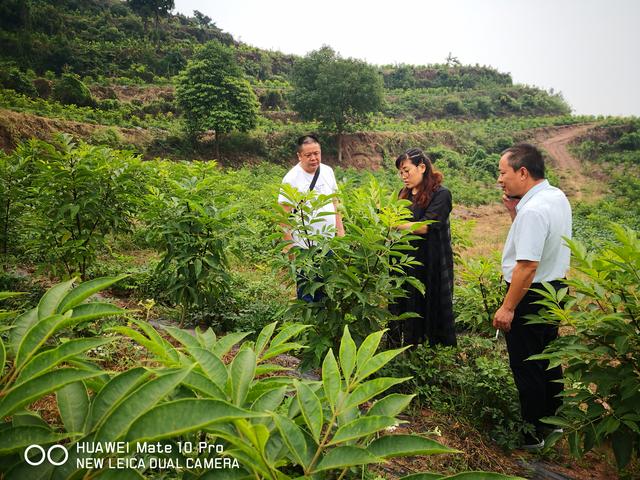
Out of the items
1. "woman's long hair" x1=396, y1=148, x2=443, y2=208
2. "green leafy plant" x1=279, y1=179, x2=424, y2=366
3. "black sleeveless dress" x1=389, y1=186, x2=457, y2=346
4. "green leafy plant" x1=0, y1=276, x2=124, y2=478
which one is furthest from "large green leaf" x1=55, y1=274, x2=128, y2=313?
"woman's long hair" x1=396, y1=148, x2=443, y2=208

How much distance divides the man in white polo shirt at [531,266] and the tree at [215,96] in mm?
19258

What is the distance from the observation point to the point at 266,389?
2.49 feet

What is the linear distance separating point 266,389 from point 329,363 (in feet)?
0.44

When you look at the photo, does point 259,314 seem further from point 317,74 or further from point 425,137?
point 425,137

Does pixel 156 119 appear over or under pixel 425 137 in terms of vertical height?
under

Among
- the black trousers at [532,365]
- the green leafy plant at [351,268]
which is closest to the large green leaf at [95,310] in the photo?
the green leafy plant at [351,268]

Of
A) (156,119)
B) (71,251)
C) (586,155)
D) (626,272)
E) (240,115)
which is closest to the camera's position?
(626,272)

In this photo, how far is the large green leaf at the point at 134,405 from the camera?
0.49 meters

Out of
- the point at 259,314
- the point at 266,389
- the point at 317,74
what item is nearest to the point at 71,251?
the point at 259,314

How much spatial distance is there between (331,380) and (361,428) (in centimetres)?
12

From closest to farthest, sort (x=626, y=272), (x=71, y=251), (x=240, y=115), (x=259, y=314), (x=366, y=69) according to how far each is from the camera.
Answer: (x=626, y=272) < (x=71, y=251) < (x=259, y=314) < (x=240, y=115) < (x=366, y=69)

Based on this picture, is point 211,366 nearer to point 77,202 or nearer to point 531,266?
point 531,266

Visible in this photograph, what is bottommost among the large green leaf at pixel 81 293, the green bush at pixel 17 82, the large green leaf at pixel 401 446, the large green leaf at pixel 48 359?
the large green leaf at pixel 401 446

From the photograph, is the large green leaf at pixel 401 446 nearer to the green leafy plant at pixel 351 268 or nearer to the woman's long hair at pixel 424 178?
the green leafy plant at pixel 351 268
